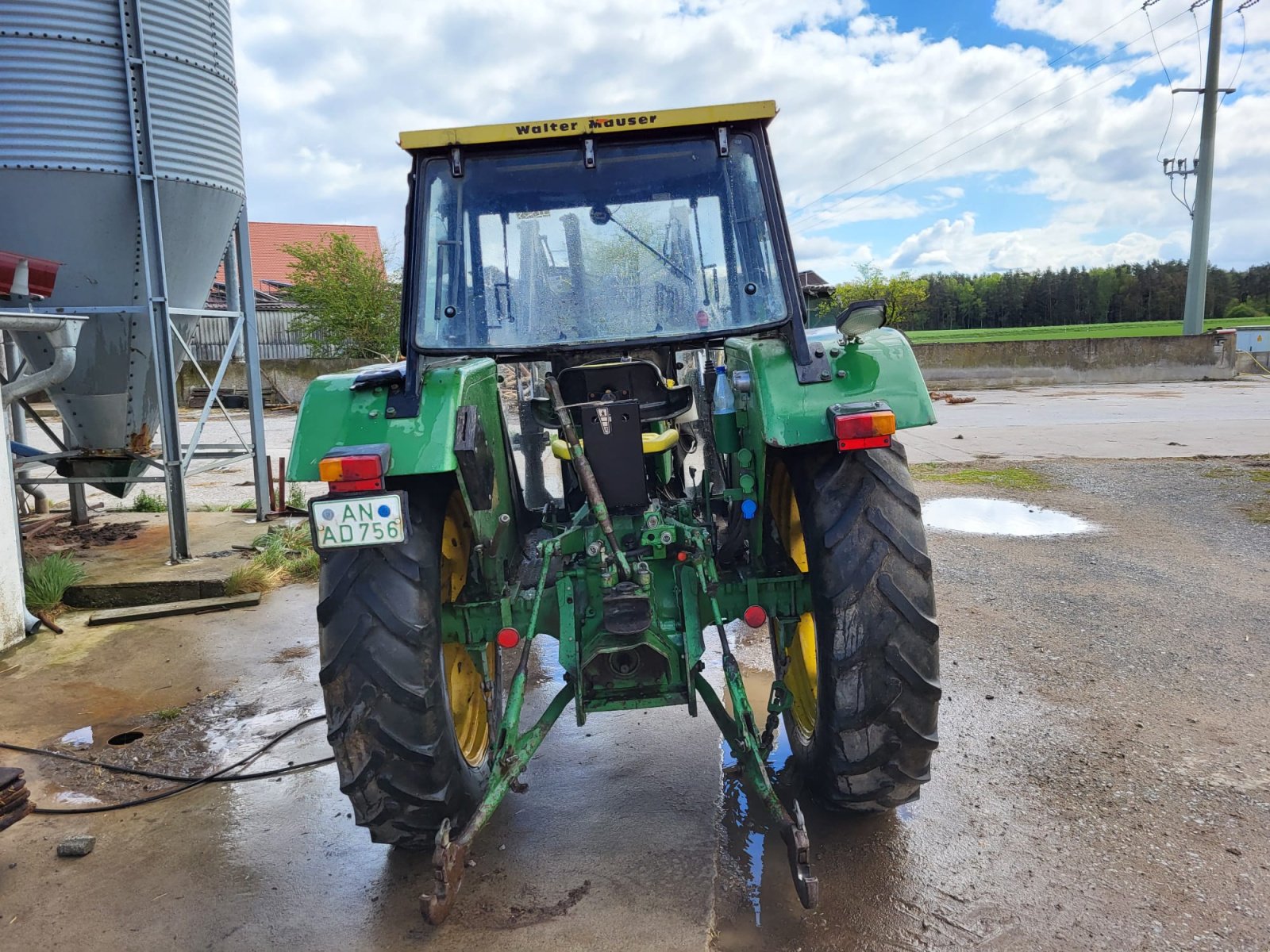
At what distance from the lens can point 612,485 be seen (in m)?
2.97

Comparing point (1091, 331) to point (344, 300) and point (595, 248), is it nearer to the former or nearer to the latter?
point (344, 300)

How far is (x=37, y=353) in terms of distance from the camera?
5895mm

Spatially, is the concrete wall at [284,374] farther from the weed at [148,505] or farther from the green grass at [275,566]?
the green grass at [275,566]

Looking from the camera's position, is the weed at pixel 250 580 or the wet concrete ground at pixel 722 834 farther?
the weed at pixel 250 580

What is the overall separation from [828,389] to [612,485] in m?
0.76

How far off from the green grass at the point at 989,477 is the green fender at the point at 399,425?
281 inches

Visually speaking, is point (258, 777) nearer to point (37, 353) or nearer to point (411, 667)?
point (411, 667)

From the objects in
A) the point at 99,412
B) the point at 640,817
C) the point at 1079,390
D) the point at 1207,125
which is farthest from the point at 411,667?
the point at 1207,125

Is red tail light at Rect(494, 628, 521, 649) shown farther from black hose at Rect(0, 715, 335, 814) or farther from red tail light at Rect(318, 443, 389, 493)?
black hose at Rect(0, 715, 335, 814)

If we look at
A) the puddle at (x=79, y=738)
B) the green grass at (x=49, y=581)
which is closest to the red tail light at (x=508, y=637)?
the puddle at (x=79, y=738)

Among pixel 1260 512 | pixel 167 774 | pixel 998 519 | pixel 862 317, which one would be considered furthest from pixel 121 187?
pixel 1260 512

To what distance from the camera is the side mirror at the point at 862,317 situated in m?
2.40

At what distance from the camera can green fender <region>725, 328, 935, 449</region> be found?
259 cm

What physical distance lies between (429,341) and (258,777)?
183 cm
